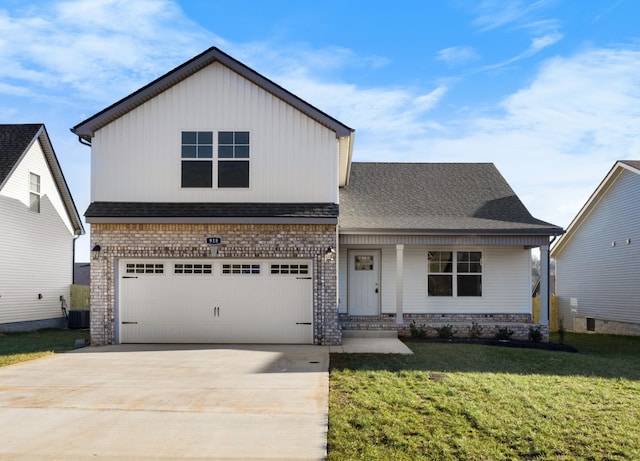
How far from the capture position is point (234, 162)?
1455 centimetres

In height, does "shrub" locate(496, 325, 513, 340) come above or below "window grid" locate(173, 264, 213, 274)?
below

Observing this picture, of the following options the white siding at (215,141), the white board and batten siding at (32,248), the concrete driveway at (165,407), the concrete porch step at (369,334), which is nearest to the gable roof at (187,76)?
the white siding at (215,141)

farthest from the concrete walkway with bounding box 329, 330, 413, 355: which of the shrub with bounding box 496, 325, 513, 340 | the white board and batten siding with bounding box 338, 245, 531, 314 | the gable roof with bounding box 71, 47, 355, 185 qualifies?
the gable roof with bounding box 71, 47, 355, 185

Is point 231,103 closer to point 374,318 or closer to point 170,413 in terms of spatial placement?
point 374,318

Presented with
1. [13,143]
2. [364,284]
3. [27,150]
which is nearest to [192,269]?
[364,284]

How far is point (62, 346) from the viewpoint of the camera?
48.1 ft

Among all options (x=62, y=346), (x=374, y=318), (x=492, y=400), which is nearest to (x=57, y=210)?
(x=62, y=346)

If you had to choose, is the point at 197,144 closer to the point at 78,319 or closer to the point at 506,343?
the point at 506,343

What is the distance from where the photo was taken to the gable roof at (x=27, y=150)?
19391 millimetres

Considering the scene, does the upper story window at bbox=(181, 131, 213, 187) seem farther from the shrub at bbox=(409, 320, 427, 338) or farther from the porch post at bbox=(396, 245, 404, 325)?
the shrub at bbox=(409, 320, 427, 338)

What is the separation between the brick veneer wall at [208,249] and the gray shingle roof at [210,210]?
0.36 metres

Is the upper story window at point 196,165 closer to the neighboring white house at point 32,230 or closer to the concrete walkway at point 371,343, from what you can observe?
the concrete walkway at point 371,343

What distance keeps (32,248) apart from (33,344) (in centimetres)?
644

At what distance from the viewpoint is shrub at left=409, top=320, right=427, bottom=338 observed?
15.7m
